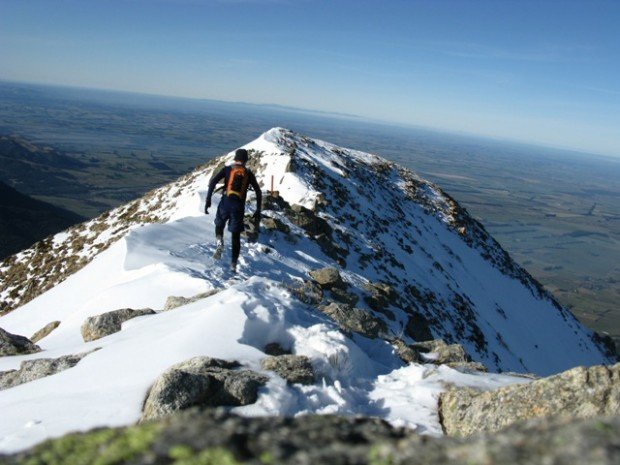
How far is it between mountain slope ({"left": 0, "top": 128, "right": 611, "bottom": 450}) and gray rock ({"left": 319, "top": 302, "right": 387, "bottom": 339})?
492 mm

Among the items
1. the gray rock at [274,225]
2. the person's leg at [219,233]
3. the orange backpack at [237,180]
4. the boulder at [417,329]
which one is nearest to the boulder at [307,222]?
the gray rock at [274,225]

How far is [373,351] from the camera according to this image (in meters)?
8.80

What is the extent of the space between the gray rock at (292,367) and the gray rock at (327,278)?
889cm

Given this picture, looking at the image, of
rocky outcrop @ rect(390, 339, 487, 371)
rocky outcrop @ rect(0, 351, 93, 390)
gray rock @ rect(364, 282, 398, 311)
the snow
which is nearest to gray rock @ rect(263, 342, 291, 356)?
the snow

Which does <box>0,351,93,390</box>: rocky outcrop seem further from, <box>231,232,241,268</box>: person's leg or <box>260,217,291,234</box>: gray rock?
<box>260,217,291,234</box>: gray rock

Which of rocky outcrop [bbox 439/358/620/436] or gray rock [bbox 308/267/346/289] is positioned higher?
rocky outcrop [bbox 439/358/620/436]

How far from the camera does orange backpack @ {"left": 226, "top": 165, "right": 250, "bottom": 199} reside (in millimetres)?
11961

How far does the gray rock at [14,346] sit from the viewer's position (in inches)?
365

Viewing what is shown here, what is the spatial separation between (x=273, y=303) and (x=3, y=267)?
922 inches

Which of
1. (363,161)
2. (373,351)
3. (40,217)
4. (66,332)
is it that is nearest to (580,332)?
(363,161)

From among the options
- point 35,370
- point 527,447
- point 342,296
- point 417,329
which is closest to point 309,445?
point 527,447

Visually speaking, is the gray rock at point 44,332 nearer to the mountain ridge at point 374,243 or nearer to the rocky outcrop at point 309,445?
the mountain ridge at point 374,243

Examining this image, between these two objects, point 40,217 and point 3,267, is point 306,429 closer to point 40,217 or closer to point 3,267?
point 3,267

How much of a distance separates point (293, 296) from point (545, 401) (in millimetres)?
5359
